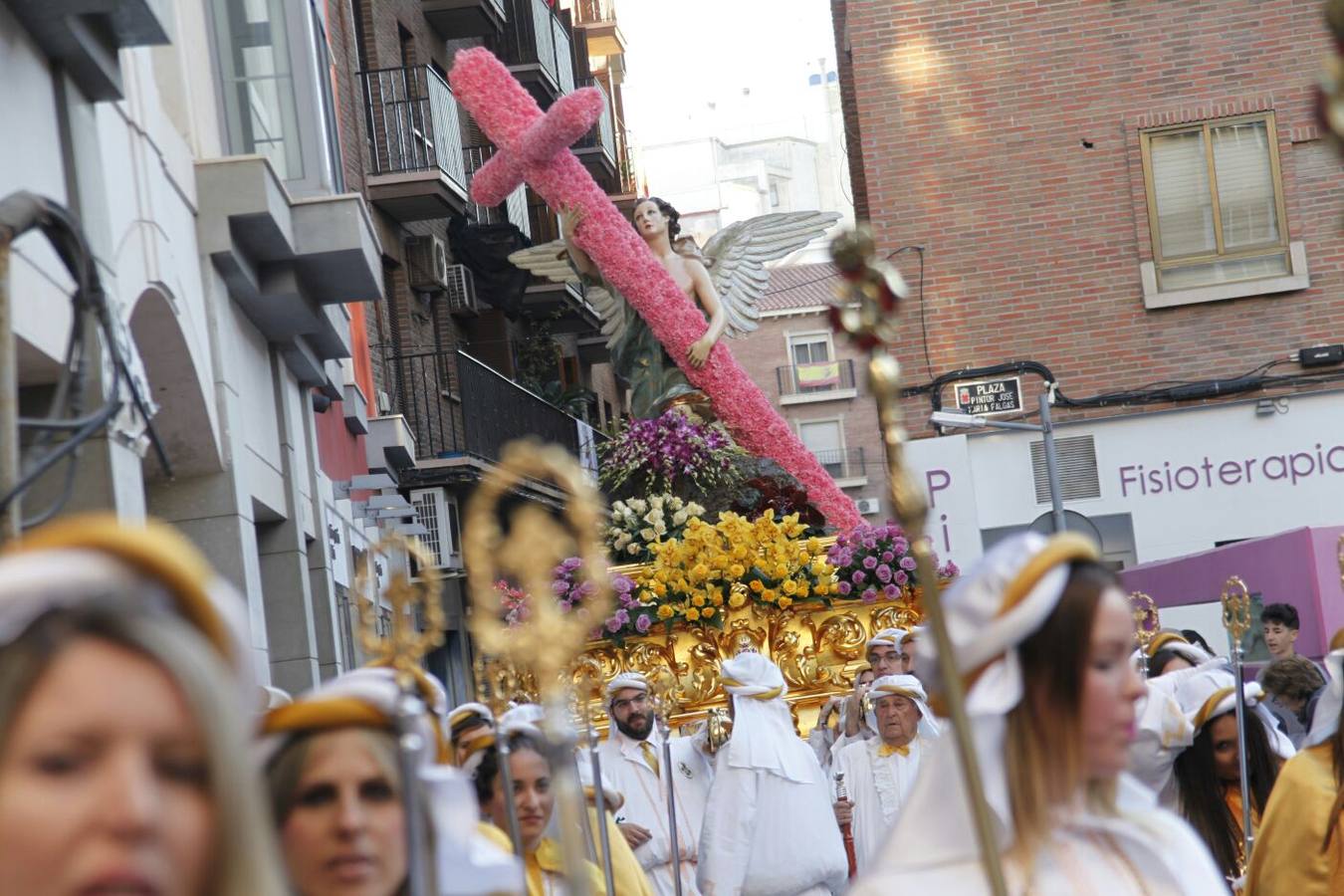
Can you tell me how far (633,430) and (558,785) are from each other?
12.3m

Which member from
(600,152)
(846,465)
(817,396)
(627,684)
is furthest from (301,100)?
(817,396)

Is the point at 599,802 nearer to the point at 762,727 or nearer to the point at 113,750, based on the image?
the point at 113,750

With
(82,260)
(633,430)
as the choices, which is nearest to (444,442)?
(633,430)

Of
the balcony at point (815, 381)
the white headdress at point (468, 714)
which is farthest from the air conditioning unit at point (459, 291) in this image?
the balcony at point (815, 381)

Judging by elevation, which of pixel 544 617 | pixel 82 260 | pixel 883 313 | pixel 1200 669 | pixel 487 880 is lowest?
pixel 1200 669

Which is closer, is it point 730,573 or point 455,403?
point 730,573

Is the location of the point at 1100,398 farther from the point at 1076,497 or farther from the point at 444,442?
the point at 444,442

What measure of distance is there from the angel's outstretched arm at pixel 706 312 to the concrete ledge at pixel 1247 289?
700cm

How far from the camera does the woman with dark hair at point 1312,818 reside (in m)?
5.96

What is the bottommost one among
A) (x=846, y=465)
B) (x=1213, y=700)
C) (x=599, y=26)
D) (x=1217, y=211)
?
(x=1213, y=700)

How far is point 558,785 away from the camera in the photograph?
2420 millimetres

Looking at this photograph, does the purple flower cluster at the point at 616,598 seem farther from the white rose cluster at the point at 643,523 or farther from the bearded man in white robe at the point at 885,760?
the bearded man in white robe at the point at 885,760

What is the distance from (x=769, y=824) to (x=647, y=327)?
22.5ft

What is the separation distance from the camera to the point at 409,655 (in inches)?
137
